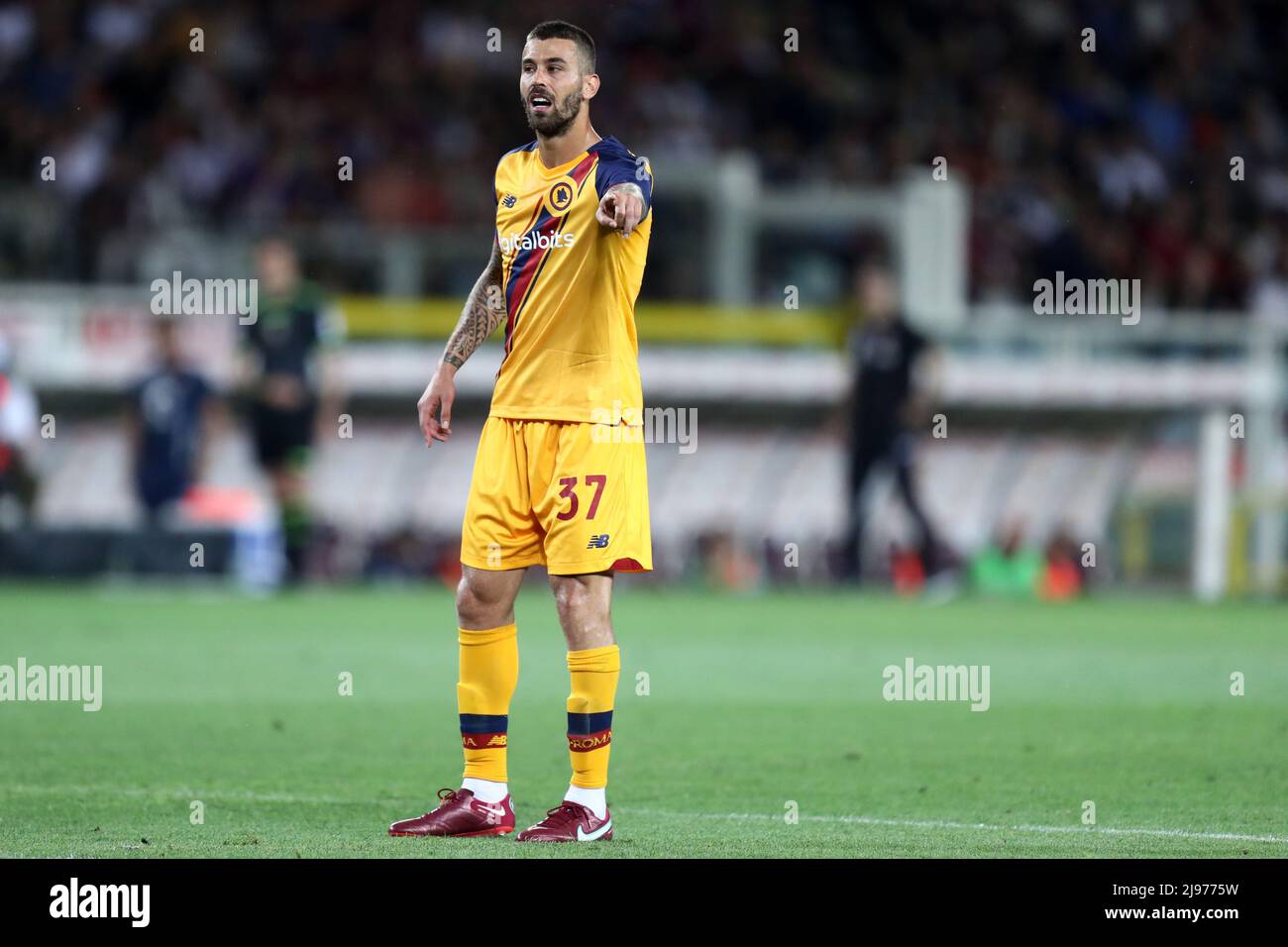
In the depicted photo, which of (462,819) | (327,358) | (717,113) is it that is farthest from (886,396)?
(462,819)

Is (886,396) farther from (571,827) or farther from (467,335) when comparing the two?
(571,827)

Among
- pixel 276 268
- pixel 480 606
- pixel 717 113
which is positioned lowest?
pixel 480 606

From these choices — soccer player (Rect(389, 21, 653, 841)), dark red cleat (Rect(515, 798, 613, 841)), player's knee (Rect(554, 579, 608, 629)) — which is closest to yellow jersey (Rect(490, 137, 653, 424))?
soccer player (Rect(389, 21, 653, 841))

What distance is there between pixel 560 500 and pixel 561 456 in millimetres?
135

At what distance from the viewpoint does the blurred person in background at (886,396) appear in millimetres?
17100

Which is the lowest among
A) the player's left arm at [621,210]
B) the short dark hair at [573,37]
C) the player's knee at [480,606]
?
the player's knee at [480,606]

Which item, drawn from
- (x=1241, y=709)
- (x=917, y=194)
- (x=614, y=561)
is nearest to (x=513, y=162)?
(x=614, y=561)

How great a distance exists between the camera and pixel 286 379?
A: 15.9 m

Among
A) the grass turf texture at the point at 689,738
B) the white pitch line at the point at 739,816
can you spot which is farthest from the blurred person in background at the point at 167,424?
the white pitch line at the point at 739,816

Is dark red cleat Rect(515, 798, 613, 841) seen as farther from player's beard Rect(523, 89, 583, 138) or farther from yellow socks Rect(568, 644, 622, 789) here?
player's beard Rect(523, 89, 583, 138)

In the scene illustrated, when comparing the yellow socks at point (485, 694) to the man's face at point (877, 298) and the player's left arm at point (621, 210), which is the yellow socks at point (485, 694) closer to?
the player's left arm at point (621, 210)

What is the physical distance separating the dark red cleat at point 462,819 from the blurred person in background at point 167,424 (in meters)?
11.4

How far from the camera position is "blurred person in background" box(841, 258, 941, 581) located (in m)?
17.1

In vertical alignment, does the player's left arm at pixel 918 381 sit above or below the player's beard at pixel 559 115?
below
